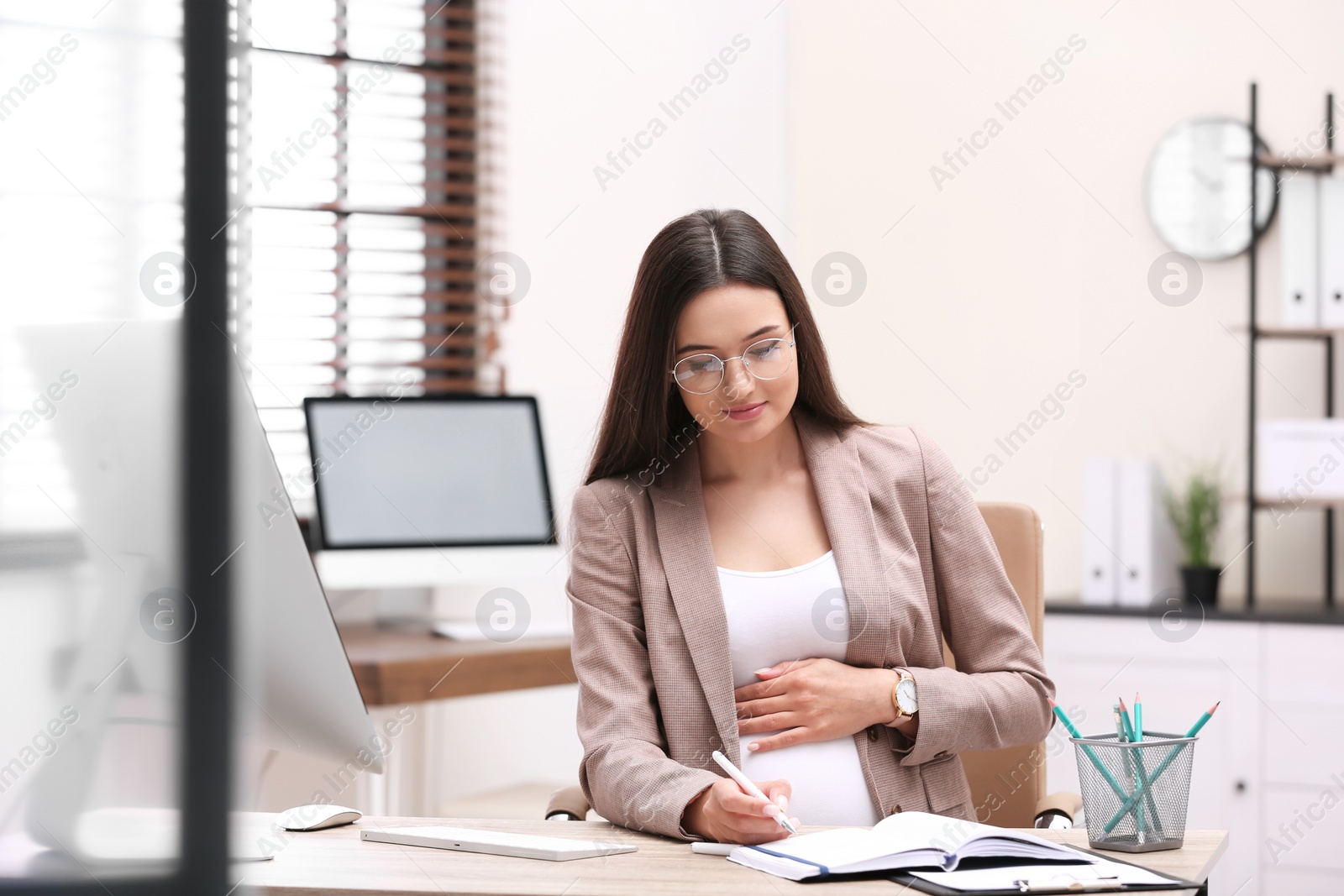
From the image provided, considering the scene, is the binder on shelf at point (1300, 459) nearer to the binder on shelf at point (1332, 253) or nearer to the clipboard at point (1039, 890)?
the binder on shelf at point (1332, 253)

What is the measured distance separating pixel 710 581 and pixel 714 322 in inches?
12.0

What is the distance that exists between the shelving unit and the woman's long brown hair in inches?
61.2

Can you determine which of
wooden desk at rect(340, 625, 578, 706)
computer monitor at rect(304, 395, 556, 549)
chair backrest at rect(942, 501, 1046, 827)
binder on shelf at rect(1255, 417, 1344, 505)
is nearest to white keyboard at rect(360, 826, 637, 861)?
chair backrest at rect(942, 501, 1046, 827)

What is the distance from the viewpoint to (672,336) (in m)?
1.51

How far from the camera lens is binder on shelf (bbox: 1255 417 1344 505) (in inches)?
106

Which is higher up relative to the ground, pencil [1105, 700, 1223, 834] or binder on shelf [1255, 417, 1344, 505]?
binder on shelf [1255, 417, 1344, 505]

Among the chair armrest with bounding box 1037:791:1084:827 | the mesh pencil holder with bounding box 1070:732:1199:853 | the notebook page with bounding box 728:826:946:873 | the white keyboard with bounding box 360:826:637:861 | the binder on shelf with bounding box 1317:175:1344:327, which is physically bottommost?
the chair armrest with bounding box 1037:791:1084:827

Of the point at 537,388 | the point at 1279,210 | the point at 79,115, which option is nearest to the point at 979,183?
the point at 1279,210

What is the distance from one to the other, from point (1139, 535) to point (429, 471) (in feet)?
5.24

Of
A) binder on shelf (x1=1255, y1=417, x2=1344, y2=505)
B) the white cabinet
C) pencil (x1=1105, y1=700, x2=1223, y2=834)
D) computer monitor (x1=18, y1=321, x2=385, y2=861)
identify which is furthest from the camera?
binder on shelf (x1=1255, y1=417, x2=1344, y2=505)

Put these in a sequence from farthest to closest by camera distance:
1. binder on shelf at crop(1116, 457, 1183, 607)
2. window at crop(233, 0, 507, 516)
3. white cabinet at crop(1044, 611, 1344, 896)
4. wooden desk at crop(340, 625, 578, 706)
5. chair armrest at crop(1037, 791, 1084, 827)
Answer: window at crop(233, 0, 507, 516), binder on shelf at crop(1116, 457, 1183, 607), white cabinet at crop(1044, 611, 1344, 896), wooden desk at crop(340, 625, 578, 706), chair armrest at crop(1037, 791, 1084, 827)

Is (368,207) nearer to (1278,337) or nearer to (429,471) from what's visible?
(429,471)

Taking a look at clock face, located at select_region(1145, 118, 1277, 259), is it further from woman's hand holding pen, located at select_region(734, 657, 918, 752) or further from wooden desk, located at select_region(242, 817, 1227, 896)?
wooden desk, located at select_region(242, 817, 1227, 896)

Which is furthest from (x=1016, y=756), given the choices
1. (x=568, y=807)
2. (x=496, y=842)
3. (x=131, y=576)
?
(x=131, y=576)
